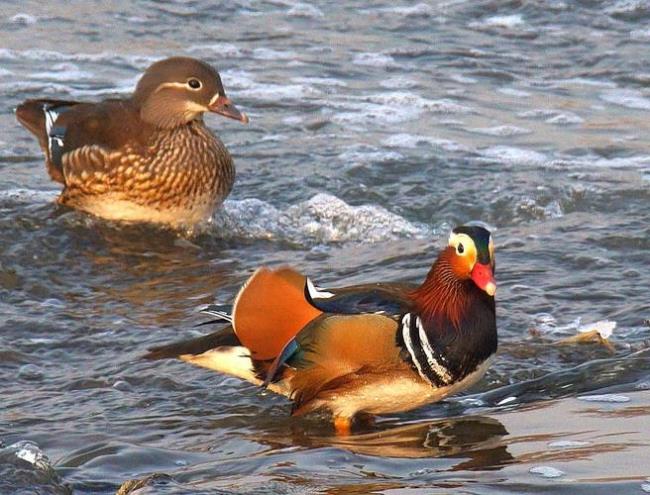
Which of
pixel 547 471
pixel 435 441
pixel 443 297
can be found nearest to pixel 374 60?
pixel 443 297

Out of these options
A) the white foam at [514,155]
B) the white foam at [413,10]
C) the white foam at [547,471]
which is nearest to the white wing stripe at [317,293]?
the white foam at [547,471]

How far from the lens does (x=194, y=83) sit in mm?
8227

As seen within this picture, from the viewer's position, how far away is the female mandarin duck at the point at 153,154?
26.7ft

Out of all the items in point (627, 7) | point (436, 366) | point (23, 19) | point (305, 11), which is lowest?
point (436, 366)

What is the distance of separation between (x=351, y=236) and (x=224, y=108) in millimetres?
1030

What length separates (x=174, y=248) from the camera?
26.3ft

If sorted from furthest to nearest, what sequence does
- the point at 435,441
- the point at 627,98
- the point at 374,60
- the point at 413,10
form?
the point at 413,10 → the point at 374,60 → the point at 627,98 → the point at 435,441

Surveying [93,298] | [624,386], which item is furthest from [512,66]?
[624,386]

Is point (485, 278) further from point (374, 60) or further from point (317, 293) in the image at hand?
point (374, 60)

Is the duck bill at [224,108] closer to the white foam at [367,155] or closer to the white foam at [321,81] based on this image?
the white foam at [367,155]

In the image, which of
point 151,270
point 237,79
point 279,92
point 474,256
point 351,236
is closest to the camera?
point 474,256

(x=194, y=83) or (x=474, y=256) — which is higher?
(x=194, y=83)

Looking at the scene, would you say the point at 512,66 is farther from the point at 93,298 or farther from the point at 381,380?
the point at 381,380

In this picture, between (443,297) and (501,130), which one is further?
(501,130)
